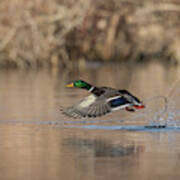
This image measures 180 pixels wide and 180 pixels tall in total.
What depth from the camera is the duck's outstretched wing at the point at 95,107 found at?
9305 mm

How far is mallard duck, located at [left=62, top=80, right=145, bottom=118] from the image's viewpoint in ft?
30.5

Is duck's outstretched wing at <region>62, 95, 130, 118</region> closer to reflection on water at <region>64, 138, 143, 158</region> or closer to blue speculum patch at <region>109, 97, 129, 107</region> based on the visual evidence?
blue speculum patch at <region>109, 97, 129, 107</region>

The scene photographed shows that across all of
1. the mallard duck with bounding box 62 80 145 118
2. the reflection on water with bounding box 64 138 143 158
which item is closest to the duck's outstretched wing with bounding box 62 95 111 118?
the mallard duck with bounding box 62 80 145 118

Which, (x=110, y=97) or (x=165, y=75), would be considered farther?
(x=165, y=75)

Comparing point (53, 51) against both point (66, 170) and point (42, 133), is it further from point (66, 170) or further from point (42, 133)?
point (66, 170)

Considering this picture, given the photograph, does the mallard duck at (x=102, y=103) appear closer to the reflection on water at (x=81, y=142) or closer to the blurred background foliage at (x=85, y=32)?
the reflection on water at (x=81, y=142)

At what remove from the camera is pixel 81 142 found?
8570 mm

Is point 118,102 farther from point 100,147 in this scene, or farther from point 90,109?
point 100,147

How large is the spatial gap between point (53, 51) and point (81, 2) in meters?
1.99

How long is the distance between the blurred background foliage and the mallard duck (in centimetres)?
1602

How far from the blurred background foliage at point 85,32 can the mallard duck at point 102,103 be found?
1602 cm

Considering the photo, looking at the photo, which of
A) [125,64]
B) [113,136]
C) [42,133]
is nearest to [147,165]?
[113,136]

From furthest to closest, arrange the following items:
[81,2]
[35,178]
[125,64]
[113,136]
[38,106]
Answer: [125,64] → [81,2] → [38,106] → [113,136] → [35,178]

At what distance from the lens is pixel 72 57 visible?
96.1 feet
